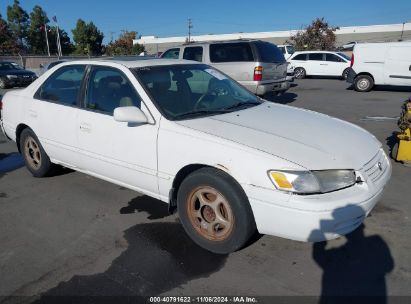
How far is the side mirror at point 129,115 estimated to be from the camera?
3225 mm

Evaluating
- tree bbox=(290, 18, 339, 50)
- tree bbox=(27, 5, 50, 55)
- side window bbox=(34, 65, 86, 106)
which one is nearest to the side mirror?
side window bbox=(34, 65, 86, 106)

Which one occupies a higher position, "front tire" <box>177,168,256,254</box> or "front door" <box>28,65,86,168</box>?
"front door" <box>28,65,86,168</box>

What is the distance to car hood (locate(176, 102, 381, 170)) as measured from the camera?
9.20 ft

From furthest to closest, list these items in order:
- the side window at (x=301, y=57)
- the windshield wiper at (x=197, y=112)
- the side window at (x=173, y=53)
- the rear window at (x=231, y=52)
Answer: the side window at (x=301, y=57) < the side window at (x=173, y=53) < the rear window at (x=231, y=52) < the windshield wiper at (x=197, y=112)

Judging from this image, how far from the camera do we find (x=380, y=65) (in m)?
14.0

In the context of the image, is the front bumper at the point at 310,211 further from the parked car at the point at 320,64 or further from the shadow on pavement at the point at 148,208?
the parked car at the point at 320,64

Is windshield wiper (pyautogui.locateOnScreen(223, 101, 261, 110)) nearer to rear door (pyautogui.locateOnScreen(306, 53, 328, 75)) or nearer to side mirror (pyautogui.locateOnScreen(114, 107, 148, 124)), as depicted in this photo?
side mirror (pyautogui.locateOnScreen(114, 107, 148, 124))

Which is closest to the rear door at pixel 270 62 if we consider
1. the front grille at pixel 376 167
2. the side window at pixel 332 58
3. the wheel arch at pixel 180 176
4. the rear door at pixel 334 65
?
the front grille at pixel 376 167

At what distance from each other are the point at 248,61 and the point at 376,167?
7.45 meters

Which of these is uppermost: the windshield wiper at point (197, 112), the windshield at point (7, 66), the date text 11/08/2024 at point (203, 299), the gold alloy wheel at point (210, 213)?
the windshield at point (7, 66)

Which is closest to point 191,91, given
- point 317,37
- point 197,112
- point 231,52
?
point 197,112

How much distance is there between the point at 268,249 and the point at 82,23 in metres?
69.4

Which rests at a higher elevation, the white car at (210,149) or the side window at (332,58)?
the side window at (332,58)

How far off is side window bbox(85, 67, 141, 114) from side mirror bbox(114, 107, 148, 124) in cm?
27
